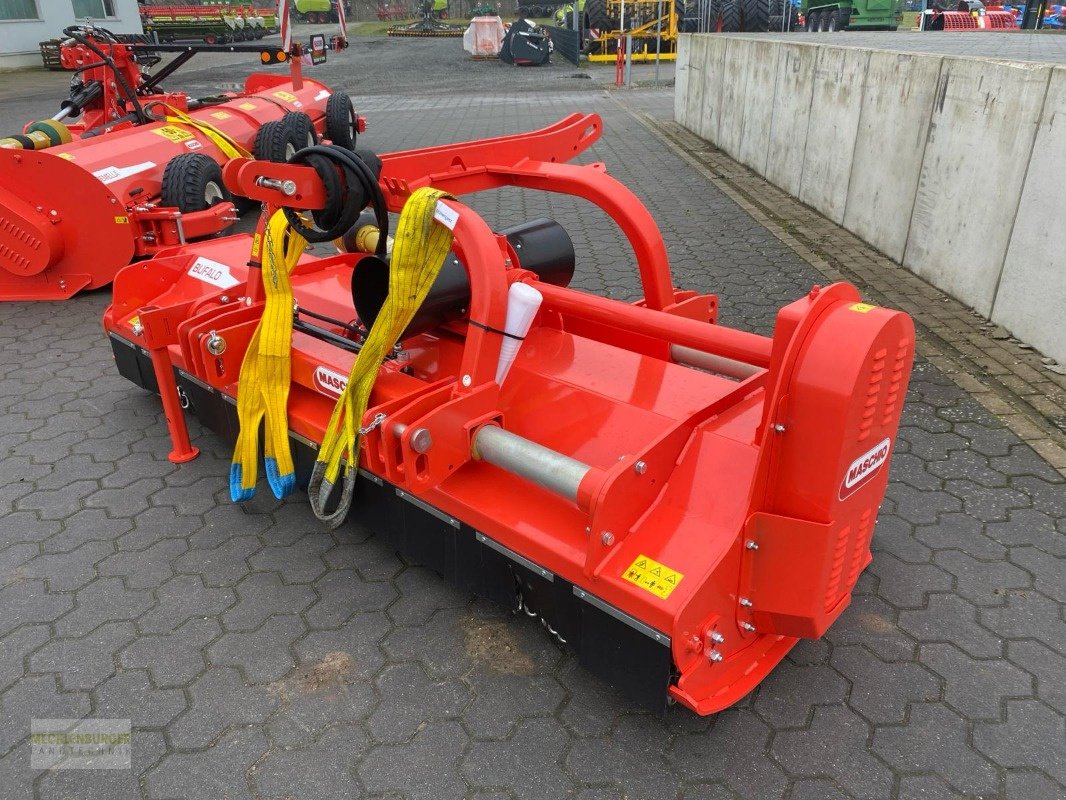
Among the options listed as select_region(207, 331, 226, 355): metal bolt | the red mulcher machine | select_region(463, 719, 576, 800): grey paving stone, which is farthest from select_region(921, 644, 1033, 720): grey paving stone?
select_region(207, 331, 226, 355): metal bolt

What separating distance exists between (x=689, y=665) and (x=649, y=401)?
90 cm

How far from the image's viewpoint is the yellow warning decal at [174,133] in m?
6.46

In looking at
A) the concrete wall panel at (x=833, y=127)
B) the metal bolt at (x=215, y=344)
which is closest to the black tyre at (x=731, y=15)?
the concrete wall panel at (x=833, y=127)

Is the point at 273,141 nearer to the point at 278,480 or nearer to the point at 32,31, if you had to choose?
the point at 278,480

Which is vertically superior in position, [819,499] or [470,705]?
[819,499]

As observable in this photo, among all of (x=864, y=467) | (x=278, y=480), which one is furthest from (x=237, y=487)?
(x=864, y=467)

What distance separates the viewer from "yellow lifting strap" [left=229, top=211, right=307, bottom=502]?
3066 millimetres

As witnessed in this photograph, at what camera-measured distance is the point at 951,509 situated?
3.27m

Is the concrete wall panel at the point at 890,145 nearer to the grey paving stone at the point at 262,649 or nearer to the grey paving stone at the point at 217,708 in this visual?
the grey paving stone at the point at 262,649

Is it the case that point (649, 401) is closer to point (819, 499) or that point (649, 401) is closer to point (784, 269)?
point (819, 499)

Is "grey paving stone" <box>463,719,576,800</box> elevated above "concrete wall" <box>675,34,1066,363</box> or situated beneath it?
situated beneath

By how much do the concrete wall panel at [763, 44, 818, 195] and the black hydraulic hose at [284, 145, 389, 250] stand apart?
6297 millimetres

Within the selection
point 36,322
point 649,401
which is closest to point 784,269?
point 649,401

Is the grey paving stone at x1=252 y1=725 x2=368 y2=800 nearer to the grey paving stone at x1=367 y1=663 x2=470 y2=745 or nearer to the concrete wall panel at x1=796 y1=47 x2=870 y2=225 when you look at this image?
the grey paving stone at x1=367 y1=663 x2=470 y2=745
